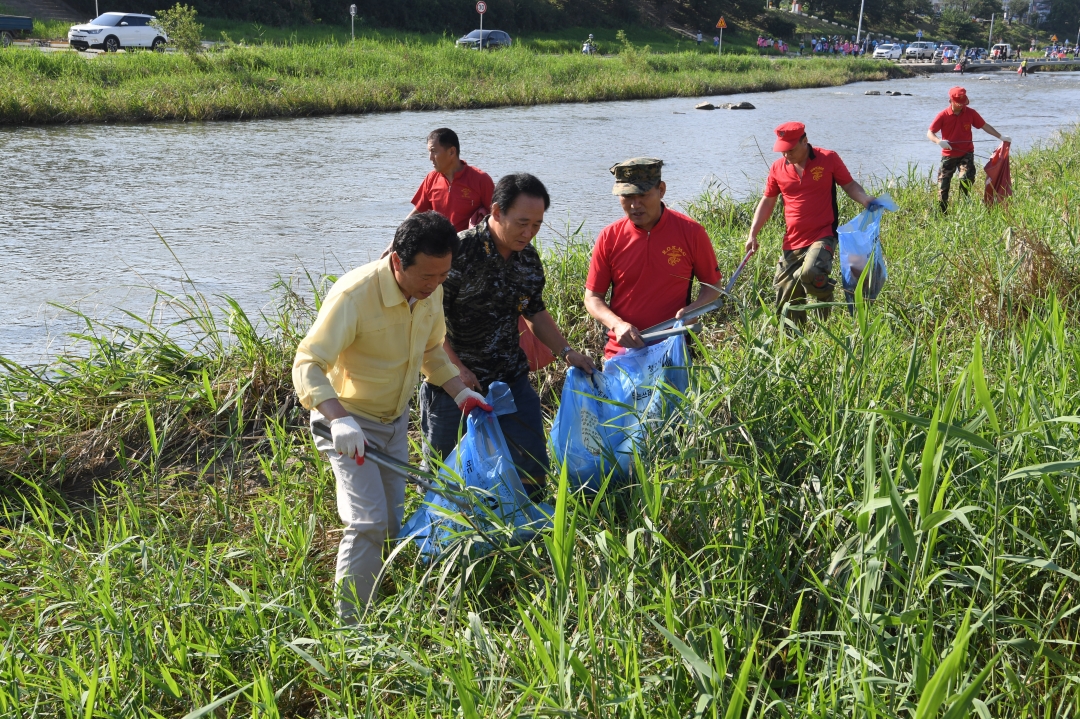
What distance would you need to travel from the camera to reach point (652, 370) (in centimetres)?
374

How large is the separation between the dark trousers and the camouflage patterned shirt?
0.62 feet

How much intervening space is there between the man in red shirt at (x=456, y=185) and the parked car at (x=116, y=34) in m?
25.5

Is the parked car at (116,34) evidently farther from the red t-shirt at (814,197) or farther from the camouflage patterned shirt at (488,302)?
the camouflage patterned shirt at (488,302)

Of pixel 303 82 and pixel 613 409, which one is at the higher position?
pixel 303 82

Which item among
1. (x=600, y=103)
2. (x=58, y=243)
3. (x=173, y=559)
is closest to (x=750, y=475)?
(x=173, y=559)

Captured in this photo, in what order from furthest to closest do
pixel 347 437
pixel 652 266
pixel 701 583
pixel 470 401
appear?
pixel 652 266 → pixel 470 401 → pixel 347 437 → pixel 701 583

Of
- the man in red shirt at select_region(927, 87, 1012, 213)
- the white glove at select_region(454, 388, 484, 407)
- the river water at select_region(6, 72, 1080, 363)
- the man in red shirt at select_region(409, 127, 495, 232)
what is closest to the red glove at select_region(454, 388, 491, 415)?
the white glove at select_region(454, 388, 484, 407)

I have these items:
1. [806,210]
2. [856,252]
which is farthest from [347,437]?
[806,210]

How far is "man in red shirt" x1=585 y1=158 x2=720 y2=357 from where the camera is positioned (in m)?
4.10

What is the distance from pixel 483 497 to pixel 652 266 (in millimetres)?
1511

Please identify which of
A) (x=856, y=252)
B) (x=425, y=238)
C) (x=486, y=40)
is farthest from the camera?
A: (x=486, y=40)

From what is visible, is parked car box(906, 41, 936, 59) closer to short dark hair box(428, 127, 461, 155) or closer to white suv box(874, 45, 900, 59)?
white suv box(874, 45, 900, 59)

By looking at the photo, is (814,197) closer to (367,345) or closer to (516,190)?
(516,190)

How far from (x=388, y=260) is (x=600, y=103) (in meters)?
26.6
